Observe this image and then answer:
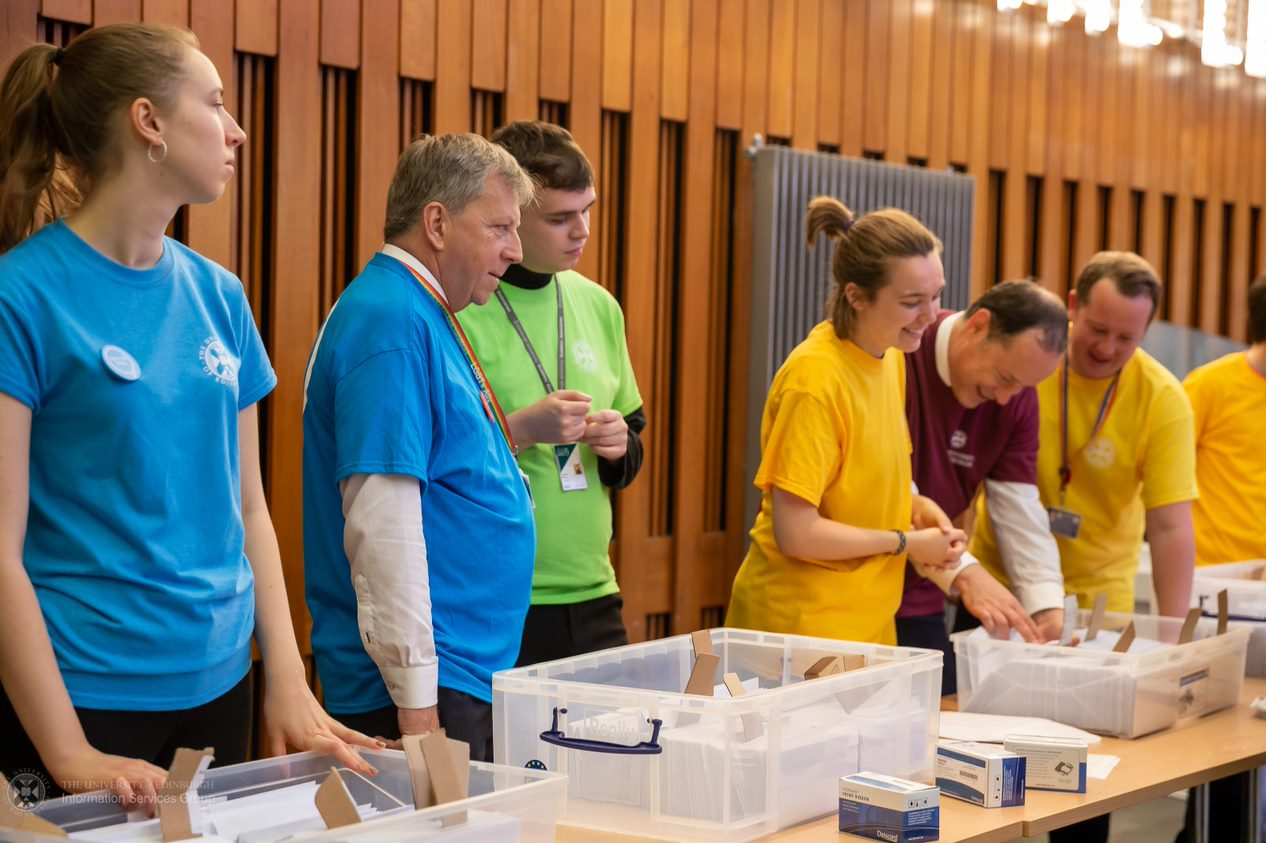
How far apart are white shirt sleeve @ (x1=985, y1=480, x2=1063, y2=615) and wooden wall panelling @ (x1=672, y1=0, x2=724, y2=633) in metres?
1.37

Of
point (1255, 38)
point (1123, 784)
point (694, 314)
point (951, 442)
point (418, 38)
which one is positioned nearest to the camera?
point (1123, 784)

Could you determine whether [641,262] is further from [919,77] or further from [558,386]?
[558,386]

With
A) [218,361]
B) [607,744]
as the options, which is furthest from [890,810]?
[218,361]

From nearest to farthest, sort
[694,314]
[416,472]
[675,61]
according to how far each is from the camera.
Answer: [416,472] < [675,61] < [694,314]

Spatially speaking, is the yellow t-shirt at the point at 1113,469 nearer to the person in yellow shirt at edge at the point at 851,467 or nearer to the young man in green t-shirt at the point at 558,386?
the person in yellow shirt at edge at the point at 851,467

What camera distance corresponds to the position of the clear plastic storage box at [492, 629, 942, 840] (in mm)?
1723

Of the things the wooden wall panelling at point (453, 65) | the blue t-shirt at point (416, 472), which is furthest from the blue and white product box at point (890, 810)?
the wooden wall panelling at point (453, 65)

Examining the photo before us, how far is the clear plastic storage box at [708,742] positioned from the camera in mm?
1723

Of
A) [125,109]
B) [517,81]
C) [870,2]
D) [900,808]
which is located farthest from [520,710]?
[870,2]

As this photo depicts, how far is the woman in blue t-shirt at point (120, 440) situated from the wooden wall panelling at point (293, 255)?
155cm

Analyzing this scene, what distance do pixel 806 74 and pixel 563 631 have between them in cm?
266

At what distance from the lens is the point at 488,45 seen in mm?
3695

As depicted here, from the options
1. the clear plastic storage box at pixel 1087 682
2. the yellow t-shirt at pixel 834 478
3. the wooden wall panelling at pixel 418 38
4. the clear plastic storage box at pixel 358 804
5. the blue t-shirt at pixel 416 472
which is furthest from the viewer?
the wooden wall panelling at pixel 418 38

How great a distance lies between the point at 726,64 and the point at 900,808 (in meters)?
3.04
